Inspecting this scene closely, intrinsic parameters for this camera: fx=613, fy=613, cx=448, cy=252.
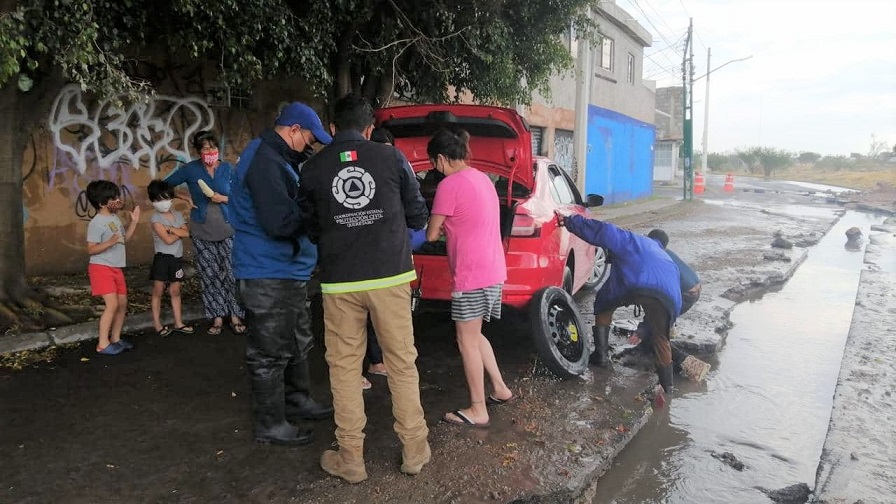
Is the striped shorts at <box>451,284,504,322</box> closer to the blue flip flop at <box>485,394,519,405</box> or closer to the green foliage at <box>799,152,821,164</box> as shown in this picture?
the blue flip flop at <box>485,394,519,405</box>

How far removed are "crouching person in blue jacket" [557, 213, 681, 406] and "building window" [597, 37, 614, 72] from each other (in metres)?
17.3

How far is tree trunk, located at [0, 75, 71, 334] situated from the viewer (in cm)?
515

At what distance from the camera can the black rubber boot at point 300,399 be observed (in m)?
3.65

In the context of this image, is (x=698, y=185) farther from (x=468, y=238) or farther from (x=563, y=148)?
(x=468, y=238)

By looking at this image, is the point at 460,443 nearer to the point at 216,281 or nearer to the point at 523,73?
the point at 216,281

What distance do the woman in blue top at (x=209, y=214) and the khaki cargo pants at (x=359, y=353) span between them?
234 centimetres

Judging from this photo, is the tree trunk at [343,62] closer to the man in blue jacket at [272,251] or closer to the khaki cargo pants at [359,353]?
the man in blue jacket at [272,251]

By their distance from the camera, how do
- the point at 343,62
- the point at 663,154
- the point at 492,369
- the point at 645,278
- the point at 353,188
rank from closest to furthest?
the point at 353,188, the point at 492,369, the point at 645,278, the point at 343,62, the point at 663,154

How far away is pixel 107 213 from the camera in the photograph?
454 centimetres

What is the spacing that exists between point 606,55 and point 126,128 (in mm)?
17326

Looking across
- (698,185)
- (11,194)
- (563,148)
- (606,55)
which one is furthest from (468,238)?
(698,185)

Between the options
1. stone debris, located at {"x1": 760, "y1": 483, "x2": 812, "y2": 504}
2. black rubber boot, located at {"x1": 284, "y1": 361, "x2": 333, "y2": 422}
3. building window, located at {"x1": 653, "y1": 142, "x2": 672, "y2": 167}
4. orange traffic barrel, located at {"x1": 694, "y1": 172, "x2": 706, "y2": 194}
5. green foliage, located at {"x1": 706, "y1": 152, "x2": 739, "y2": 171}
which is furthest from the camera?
green foliage, located at {"x1": 706, "y1": 152, "x2": 739, "y2": 171}

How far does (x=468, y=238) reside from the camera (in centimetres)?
349

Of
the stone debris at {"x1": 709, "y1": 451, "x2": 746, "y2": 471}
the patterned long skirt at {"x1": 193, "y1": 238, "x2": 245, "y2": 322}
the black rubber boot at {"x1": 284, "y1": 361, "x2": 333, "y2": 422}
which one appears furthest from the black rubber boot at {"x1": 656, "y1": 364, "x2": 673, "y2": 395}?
the patterned long skirt at {"x1": 193, "y1": 238, "x2": 245, "y2": 322}
